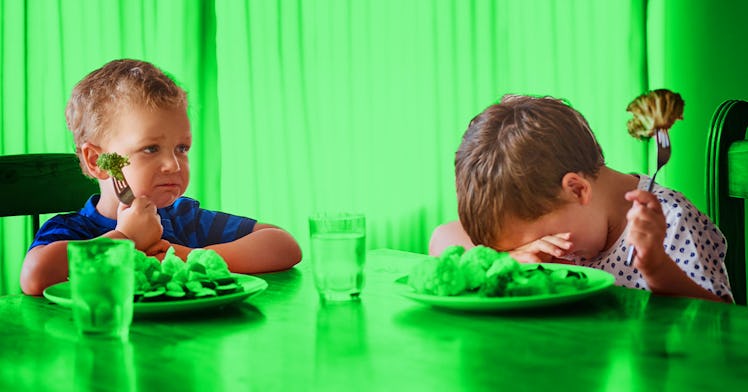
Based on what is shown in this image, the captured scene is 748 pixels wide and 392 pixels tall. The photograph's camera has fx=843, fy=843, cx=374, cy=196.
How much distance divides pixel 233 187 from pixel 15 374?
2.63 meters

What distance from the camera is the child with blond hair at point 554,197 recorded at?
140 centimetres

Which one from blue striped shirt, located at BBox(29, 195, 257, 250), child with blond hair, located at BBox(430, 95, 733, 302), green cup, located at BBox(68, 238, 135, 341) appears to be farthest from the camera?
blue striped shirt, located at BBox(29, 195, 257, 250)

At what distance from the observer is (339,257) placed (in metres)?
0.95

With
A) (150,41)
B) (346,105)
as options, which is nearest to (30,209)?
(150,41)

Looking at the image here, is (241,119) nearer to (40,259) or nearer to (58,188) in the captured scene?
(58,188)

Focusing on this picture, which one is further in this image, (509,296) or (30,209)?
(30,209)

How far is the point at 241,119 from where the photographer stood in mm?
3252

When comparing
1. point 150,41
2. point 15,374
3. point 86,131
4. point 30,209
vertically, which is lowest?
point 15,374

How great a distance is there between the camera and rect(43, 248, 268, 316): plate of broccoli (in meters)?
0.86

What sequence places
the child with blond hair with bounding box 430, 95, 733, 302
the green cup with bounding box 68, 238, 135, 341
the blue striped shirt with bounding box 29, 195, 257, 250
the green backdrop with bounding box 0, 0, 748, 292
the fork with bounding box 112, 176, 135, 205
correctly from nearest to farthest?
1. the green cup with bounding box 68, 238, 135, 341
2. the fork with bounding box 112, 176, 135, 205
3. the child with blond hair with bounding box 430, 95, 733, 302
4. the blue striped shirt with bounding box 29, 195, 257, 250
5. the green backdrop with bounding box 0, 0, 748, 292

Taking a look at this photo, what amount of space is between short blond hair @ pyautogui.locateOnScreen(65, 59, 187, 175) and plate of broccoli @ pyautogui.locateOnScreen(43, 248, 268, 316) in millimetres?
657

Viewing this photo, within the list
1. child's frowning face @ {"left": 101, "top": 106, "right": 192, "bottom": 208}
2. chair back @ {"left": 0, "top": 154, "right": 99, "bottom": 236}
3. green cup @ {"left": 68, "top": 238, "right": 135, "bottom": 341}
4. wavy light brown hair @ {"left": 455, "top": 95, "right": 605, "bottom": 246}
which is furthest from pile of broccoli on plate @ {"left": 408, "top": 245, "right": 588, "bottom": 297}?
chair back @ {"left": 0, "top": 154, "right": 99, "bottom": 236}

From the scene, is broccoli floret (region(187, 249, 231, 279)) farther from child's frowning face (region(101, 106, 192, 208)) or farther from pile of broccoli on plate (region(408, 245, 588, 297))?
child's frowning face (region(101, 106, 192, 208))

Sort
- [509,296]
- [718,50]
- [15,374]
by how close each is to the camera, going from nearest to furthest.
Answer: [15,374]
[509,296]
[718,50]
